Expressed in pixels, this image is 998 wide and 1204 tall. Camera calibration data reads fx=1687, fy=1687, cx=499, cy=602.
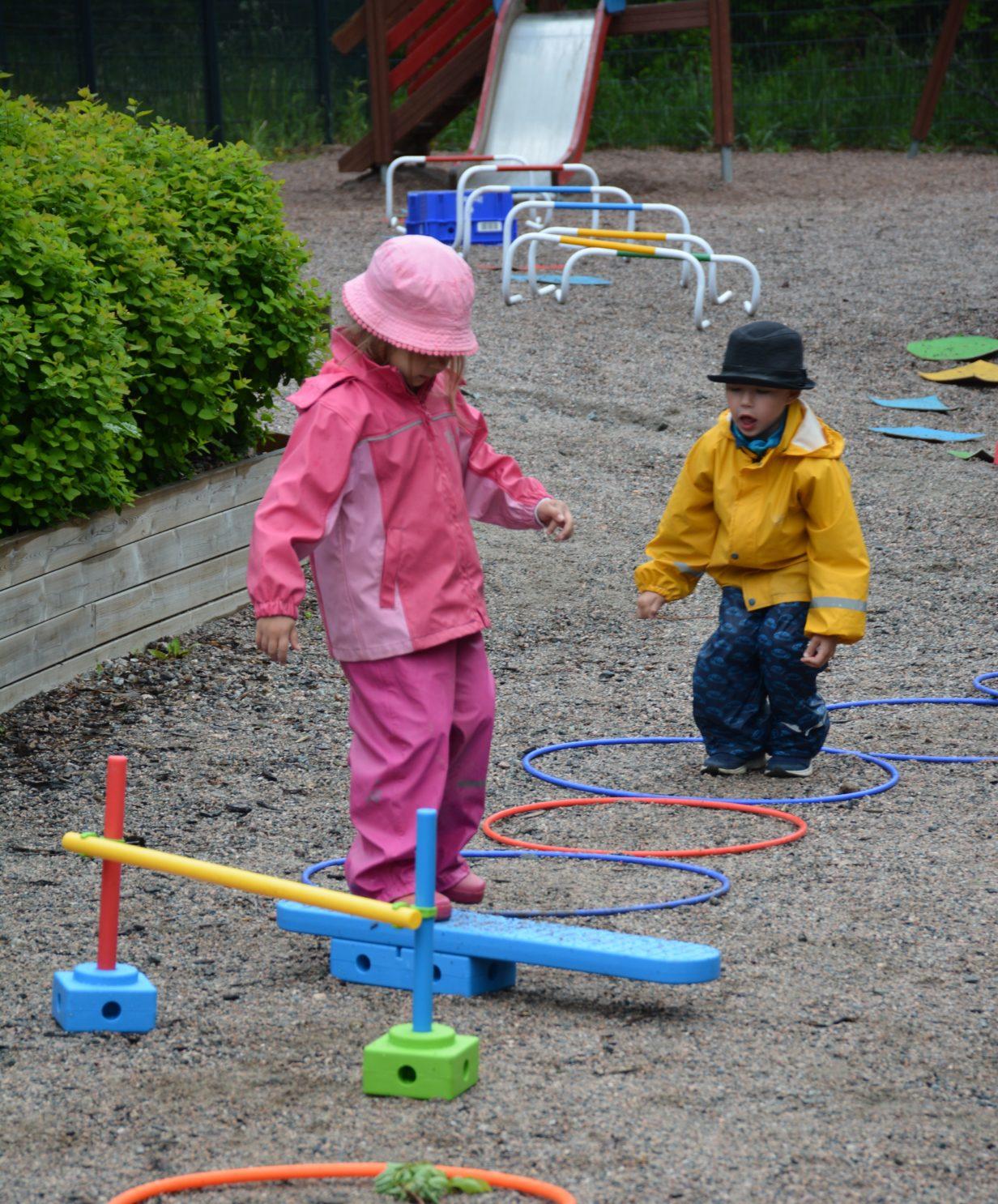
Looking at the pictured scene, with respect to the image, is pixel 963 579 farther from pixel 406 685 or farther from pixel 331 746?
pixel 406 685

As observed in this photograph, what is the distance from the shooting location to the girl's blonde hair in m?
3.49

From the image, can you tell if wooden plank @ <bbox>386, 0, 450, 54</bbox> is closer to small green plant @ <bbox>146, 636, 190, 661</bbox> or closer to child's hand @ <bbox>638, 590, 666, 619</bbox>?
small green plant @ <bbox>146, 636, 190, 661</bbox>

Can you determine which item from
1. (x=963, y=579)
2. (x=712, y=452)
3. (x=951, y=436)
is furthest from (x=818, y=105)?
(x=712, y=452)

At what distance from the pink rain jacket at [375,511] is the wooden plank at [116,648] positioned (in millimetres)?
2031

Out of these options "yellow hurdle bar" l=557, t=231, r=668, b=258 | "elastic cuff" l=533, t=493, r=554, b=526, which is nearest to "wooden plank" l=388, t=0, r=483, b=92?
"yellow hurdle bar" l=557, t=231, r=668, b=258

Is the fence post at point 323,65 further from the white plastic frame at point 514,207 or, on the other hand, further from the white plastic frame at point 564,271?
the white plastic frame at point 564,271

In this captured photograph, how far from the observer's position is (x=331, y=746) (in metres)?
5.15

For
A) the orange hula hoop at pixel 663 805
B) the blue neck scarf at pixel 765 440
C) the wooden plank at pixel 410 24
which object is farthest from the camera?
the wooden plank at pixel 410 24

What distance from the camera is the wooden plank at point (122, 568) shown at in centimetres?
521

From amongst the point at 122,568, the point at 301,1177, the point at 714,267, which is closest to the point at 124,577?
the point at 122,568

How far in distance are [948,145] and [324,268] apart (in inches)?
465

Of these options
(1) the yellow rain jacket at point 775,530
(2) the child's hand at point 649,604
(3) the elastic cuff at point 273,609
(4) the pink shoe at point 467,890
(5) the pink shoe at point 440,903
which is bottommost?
(4) the pink shoe at point 467,890

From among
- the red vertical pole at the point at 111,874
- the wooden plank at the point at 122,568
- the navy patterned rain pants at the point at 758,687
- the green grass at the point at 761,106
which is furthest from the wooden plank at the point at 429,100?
the red vertical pole at the point at 111,874

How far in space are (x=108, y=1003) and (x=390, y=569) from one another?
3.30 ft
